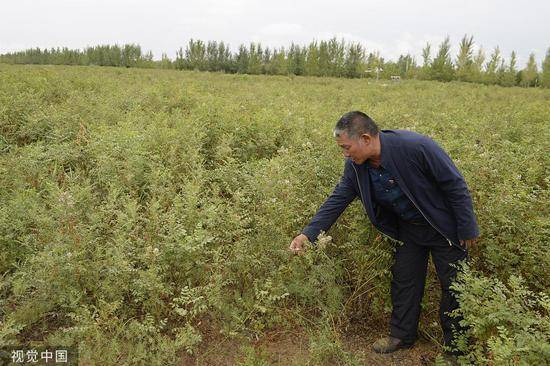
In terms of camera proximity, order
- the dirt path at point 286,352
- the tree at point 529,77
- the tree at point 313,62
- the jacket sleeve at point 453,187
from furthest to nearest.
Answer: the tree at point 313,62, the tree at point 529,77, the dirt path at point 286,352, the jacket sleeve at point 453,187

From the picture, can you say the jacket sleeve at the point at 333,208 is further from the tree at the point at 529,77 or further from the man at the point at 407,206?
the tree at the point at 529,77

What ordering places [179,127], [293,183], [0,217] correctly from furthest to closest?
[179,127]
[293,183]
[0,217]

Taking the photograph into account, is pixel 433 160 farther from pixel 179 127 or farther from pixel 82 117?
pixel 82 117

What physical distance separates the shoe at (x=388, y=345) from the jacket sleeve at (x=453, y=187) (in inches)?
44.7

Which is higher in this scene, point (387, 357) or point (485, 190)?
point (485, 190)

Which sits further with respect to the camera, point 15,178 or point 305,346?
point 15,178

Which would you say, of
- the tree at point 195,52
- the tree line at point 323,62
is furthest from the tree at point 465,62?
the tree at point 195,52

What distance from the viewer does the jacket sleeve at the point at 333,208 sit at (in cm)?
336

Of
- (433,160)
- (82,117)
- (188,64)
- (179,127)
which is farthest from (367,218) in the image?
(188,64)

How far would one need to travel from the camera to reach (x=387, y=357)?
11.0 feet

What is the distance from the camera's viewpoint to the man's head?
2.96 metres

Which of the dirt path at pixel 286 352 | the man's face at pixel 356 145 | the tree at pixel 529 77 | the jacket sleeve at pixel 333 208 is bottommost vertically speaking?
the dirt path at pixel 286 352

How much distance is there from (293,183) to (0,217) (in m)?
3.17

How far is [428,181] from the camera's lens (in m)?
3.04
